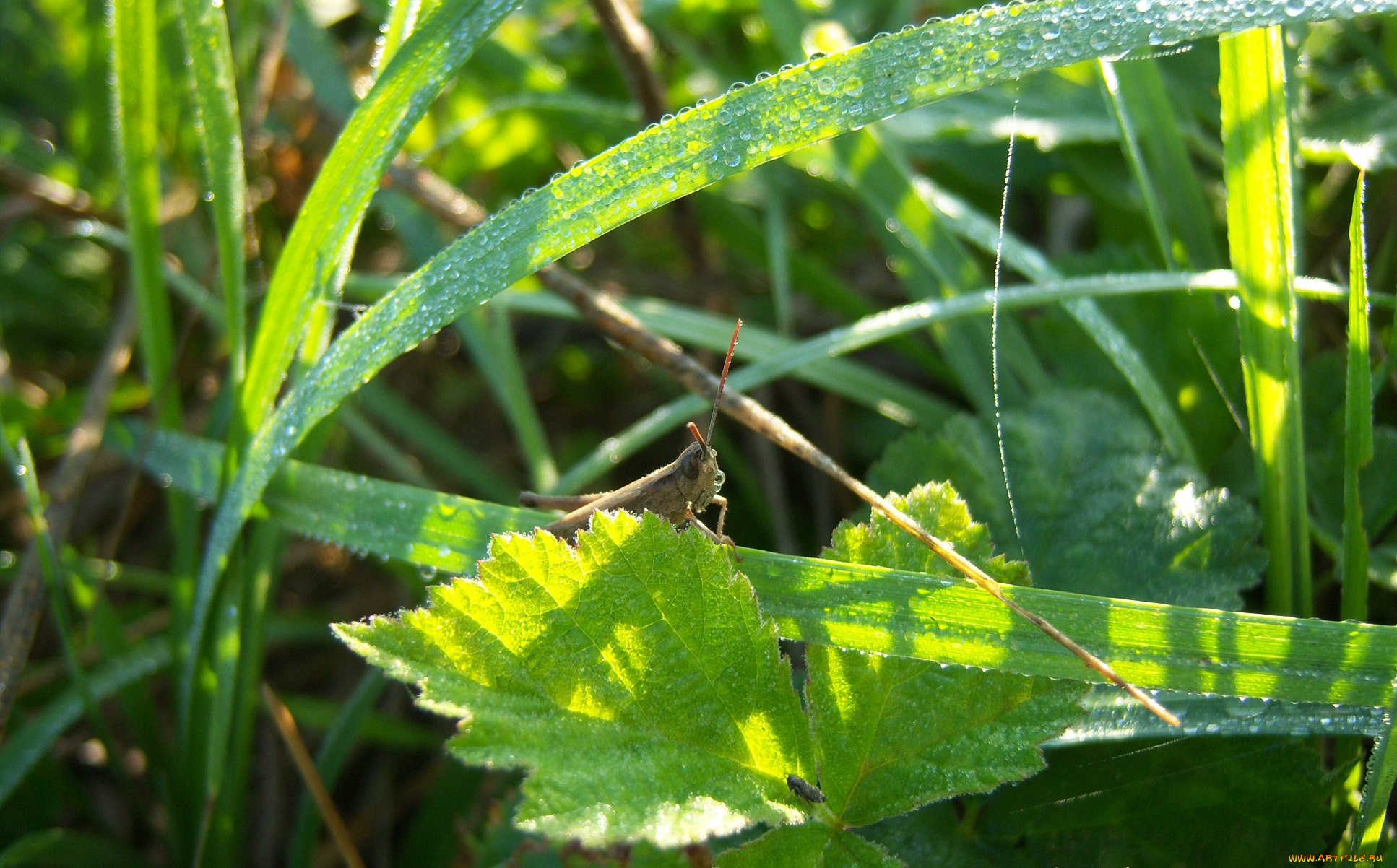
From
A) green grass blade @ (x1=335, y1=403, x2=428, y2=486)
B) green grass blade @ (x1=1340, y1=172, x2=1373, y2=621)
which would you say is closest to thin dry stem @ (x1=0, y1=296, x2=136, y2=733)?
green grass blade @ (x1=335, y1=403, x2=428, y2=486)

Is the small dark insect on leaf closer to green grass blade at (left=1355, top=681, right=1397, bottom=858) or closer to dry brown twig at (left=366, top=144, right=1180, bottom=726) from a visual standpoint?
dry brown twig at (left=366, top=144, right=1180, bottom=726)

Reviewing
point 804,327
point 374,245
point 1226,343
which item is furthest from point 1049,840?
point 374,245

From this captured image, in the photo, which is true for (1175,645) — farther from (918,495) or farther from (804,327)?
(804,327)

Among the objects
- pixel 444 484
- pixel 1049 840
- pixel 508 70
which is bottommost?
pixel 1049 840

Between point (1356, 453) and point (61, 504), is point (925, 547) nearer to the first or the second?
point (1356, 453)

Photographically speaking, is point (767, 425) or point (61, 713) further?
point (61, 713)

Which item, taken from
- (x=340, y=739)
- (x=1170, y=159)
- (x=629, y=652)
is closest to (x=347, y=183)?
(x=629, y=652)

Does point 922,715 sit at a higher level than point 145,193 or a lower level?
lower
